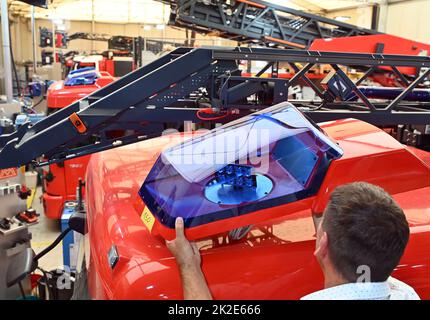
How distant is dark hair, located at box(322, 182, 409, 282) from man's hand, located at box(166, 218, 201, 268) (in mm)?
503

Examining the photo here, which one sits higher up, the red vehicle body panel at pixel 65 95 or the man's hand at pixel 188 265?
the man's hand at pixel 188 265

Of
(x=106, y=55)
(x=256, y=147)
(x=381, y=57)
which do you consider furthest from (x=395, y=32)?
(x=256, y=147)

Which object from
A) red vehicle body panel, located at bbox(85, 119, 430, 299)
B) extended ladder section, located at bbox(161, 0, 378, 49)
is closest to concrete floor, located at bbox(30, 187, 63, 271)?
red vehicle body panel, located at bbox(85, 119, 430, 299)

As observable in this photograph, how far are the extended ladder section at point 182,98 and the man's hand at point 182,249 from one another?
1047mm

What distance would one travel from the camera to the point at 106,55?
15.4 metres

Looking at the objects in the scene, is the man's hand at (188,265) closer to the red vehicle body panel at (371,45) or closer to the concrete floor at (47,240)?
the concrete floor at (47,240)

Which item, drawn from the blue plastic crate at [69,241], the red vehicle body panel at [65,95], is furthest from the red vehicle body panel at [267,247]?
the red vehicle body panel at [65,95]

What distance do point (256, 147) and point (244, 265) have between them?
0.50 meters

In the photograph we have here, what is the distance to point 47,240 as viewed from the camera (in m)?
5.59

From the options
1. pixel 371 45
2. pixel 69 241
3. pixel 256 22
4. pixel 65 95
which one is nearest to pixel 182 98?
pixel 69 241

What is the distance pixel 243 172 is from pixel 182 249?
45 centimetres

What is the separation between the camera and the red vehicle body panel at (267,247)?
155cm
